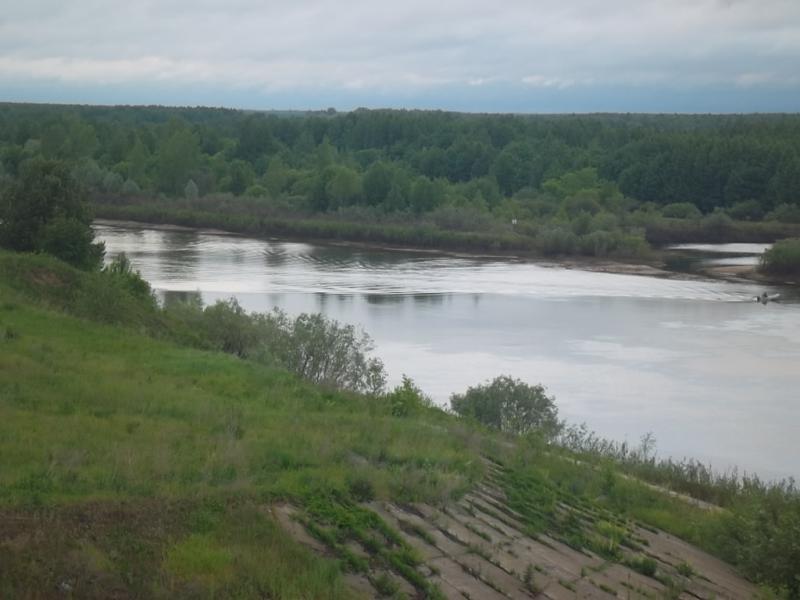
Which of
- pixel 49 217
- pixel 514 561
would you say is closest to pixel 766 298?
pixel 49 217

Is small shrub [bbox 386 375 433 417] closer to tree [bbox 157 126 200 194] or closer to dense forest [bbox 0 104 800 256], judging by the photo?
dense forest [bbox 0 104 800 256]

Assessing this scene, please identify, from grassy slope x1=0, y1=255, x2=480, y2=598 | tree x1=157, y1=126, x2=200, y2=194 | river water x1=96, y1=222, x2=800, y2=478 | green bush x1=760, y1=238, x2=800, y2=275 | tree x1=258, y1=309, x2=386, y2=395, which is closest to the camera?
grassy slope x1=0, y1=255, x2=480, y2=598

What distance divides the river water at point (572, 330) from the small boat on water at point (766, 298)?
522mm

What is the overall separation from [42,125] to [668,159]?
132ft

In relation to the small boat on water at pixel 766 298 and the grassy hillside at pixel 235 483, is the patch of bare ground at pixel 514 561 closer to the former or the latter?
the grassy hillside at pixel 235 483

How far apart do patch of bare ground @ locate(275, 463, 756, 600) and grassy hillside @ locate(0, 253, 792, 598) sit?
0.13 feet

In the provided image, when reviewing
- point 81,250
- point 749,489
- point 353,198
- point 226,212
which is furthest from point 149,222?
point 749,489

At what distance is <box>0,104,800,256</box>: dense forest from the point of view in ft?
165

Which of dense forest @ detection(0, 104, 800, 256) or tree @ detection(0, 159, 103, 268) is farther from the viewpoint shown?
dense forest @ detection(0, 104, 800, 256)

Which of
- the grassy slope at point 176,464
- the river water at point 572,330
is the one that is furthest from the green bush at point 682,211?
the grassy slope at point 176,464

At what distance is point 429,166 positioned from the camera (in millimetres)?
72375

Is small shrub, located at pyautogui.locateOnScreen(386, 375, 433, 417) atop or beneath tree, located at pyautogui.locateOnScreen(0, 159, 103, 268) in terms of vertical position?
beneath

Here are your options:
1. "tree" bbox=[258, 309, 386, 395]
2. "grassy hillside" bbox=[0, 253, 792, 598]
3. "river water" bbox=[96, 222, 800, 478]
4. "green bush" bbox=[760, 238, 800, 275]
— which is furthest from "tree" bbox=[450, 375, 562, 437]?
"green bush" bbox=[760, 238, 800, 275]

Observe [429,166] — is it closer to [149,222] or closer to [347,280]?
[149,222]
